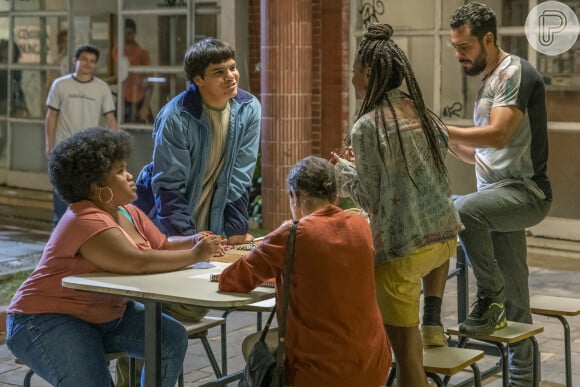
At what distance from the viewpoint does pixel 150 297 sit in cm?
440

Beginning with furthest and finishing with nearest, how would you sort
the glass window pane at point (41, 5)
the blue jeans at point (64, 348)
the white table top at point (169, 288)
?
the glass window pane at point (41, 5) < the blue jeans at point (64, 348) < the white table top at point (169, 288)

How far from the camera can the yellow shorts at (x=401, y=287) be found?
475cm

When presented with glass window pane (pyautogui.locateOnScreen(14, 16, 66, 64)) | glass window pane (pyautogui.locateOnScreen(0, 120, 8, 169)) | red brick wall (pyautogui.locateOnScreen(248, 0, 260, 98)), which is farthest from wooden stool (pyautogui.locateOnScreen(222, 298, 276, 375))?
glass window pane (pyautogui.locateOnScreen(0, 120, 8, 169))

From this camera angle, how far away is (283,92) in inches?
439

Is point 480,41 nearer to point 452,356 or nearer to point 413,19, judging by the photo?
point 452,356

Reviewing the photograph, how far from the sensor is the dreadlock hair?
15.7 ft

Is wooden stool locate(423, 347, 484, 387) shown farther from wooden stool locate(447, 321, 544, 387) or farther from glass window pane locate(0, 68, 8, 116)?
glass window pane locate(0, 68, 8, 116)

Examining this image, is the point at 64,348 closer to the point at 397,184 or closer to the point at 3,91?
the point at 397,184

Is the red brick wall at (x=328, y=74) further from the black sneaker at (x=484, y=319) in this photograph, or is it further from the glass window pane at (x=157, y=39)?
the black sneaker at (x=484, y=319)

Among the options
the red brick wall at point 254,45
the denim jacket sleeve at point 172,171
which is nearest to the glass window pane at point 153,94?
the red brick wall at point 254,45

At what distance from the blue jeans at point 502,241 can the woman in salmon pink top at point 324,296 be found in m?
1.16

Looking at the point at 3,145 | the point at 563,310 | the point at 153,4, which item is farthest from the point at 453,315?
the point at 3,145

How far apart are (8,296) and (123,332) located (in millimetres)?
4065

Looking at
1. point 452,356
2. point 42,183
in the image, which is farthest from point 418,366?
point 42,183
